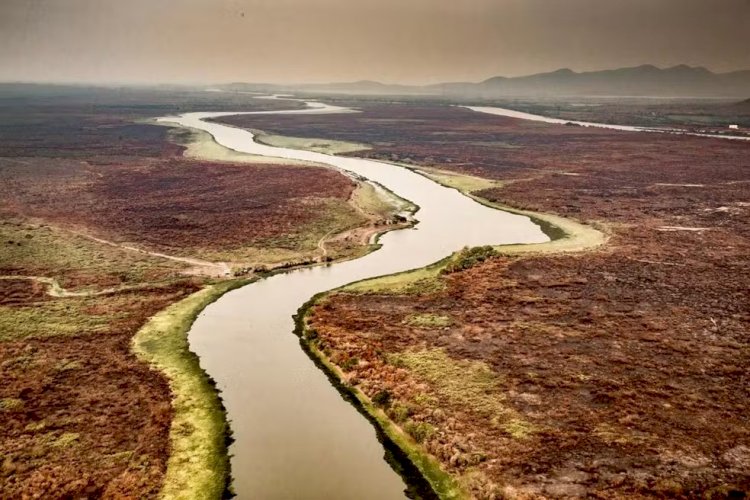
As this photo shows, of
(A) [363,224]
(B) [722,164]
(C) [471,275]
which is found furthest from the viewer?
(B) [722,164]

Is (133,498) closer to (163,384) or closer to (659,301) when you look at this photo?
(163,384)

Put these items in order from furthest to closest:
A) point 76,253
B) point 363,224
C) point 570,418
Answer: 1. point 363,224
2. point 76,253
3. point 570,418

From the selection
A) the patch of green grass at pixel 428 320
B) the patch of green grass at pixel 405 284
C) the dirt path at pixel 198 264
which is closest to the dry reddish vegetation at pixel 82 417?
the dirt path at pixel 198 264

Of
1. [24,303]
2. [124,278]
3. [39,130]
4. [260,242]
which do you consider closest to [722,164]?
[260,242]

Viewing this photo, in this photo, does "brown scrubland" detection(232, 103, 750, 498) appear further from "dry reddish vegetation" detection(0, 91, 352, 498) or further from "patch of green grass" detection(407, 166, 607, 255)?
"dry reddish vegetation" detection(0, 91, 352, 498)

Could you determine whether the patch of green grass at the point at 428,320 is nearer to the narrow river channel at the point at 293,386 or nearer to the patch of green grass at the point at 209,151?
the narrow river channel at the point at 293,386

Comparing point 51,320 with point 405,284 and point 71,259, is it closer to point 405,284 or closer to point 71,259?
point 71,259
